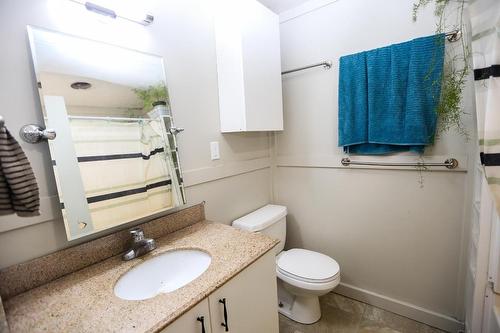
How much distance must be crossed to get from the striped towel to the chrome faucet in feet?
1.52

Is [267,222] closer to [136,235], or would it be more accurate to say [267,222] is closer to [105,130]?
[136,235]

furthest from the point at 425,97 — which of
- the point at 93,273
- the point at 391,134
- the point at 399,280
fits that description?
the point at 93,273

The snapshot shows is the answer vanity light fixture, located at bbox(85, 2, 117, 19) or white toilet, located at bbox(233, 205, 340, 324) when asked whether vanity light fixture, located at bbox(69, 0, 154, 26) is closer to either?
vanity light fixture, located at bbox(85, 2, 117, 19)

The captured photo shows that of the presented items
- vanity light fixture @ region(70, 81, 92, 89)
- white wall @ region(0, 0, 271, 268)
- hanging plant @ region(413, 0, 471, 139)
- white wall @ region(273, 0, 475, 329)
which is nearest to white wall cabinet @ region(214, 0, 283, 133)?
white wall @ region(0, 0, 271, 268)

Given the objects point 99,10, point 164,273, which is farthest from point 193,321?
point 99,10

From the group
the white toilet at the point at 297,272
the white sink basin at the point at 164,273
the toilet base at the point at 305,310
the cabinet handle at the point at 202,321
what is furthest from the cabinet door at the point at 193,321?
the toilet base at the point at 305,310

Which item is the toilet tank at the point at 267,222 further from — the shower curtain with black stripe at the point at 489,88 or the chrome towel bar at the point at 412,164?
the shower curtain with black stripe at the point at 489,88

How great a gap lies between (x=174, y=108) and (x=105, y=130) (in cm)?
38

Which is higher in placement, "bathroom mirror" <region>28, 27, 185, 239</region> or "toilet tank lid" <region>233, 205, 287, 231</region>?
"bathroom mirror" <region>28, 27, 185, 239</region>

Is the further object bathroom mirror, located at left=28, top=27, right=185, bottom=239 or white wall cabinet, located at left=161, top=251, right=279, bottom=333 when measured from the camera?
bathroom mirror, located at left=28, top=27, right=185, bottom=239

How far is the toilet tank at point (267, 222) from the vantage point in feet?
5.25

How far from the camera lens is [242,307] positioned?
96 cm

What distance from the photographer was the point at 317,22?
5.65 ft

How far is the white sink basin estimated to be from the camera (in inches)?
38.1
